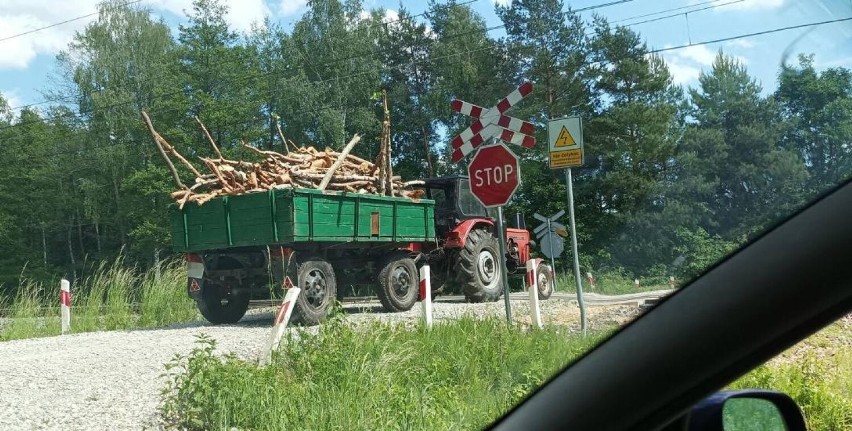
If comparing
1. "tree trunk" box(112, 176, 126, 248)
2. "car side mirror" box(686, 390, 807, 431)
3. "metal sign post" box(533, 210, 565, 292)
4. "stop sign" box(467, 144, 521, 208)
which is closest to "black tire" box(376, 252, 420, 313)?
"metal sign post" box(533, 210, 565, 292)

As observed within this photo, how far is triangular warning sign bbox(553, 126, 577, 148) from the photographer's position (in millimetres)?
5887

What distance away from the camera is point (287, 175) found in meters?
11.4

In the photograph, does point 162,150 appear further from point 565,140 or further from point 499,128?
point 565,140

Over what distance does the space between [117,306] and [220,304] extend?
205 centimetres

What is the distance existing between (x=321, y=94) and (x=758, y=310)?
27350 mm

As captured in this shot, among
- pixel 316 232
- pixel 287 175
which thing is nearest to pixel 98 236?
pixel 287 175

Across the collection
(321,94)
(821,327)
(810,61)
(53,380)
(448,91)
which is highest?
(321,94)

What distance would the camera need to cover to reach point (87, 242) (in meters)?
45.5

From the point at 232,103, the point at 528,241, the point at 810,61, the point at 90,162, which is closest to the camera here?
the point at 810,61

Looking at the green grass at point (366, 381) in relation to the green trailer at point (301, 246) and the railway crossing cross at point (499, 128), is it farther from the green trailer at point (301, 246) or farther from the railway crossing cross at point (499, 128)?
the green trailer at point (301, 246)

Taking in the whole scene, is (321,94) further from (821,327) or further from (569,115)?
(821,327)

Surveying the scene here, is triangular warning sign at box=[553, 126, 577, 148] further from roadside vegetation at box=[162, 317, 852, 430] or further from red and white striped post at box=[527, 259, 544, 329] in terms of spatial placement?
red and white striped post at box=[527, 259, 544, 329]

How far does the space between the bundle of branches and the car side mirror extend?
32.9 feet

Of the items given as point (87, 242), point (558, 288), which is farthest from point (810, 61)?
point (87, 242)
